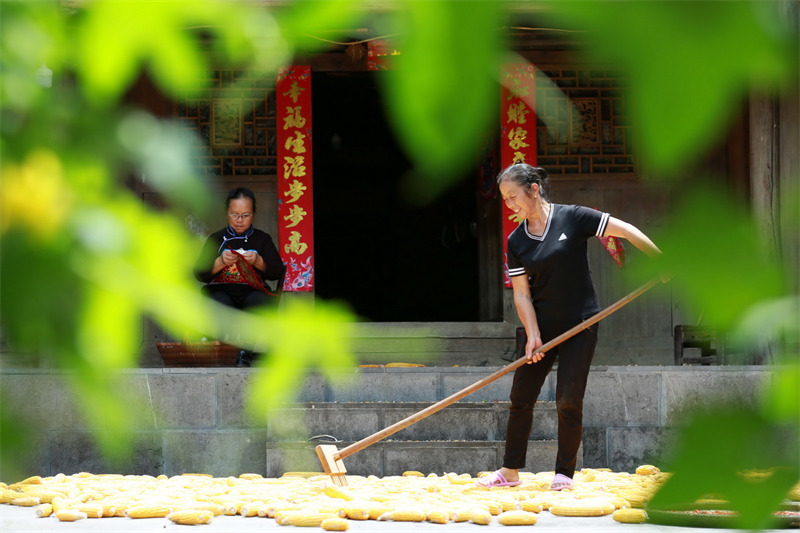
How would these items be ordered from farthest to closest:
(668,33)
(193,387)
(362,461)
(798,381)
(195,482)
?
(193,387), (362,461), (195,482), (798,381), (668,33)

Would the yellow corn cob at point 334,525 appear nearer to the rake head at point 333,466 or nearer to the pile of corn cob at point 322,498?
the pile of corn cob at point 322,498

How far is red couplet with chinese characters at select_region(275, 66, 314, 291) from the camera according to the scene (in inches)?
325

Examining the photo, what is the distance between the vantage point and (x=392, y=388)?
6.57 metres

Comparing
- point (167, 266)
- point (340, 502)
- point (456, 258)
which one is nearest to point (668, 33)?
point (167, 266)

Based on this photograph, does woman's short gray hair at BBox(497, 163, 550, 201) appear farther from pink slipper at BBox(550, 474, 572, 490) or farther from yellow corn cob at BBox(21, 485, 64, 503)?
yellow corn cob at BBox(21, 485, 64, 503)

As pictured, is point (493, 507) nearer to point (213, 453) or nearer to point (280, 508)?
point (280, 508)

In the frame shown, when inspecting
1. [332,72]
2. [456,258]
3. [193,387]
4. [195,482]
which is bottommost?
[195,482]

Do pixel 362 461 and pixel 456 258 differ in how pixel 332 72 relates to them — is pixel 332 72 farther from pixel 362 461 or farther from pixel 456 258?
pixel 456 258

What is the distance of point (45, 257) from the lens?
0.34 meters

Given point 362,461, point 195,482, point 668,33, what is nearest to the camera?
point 668,33

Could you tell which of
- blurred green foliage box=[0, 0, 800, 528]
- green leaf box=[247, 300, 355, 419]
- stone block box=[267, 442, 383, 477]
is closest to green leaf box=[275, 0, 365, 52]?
blurred green foliage box=[0, 0, 800, 528]

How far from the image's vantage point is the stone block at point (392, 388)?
6512mm

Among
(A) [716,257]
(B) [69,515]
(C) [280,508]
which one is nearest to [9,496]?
(B) [69,515]

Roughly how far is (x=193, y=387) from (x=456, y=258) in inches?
295
